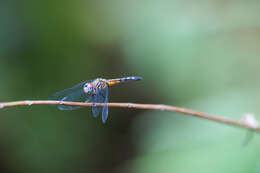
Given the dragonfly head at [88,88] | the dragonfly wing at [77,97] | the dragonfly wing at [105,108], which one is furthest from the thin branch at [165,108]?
the dragonfly head at [88,88]

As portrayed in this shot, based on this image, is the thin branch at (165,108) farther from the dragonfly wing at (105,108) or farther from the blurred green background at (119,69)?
the blurred green background at (119,69)

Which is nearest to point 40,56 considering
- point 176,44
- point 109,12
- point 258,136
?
point 109,12

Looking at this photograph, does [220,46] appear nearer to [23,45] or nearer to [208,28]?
[208,28]

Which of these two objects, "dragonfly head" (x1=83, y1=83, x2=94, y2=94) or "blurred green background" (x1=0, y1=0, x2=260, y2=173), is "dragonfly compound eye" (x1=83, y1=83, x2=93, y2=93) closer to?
"dragonfly head" (x1=83, y1=83, x2=94, y2=94)

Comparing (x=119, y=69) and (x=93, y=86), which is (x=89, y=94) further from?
(x=119, y=69)

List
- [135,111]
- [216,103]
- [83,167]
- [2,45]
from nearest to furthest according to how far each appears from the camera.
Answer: [216,103] → [2,45] → [83,167] → [135,111]

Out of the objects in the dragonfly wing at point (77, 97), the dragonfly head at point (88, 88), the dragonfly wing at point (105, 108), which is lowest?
the dragonfly wing at point (105, 108)

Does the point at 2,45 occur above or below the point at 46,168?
above

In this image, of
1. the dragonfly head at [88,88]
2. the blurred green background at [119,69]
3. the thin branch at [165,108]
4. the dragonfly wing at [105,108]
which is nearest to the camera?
the thin branch at [165,108]

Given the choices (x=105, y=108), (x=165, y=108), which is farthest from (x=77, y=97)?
(x=165, y=108)
